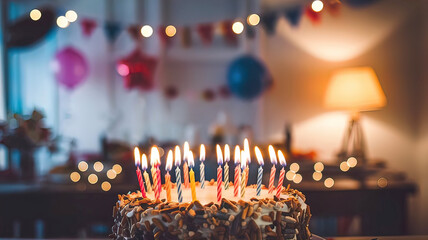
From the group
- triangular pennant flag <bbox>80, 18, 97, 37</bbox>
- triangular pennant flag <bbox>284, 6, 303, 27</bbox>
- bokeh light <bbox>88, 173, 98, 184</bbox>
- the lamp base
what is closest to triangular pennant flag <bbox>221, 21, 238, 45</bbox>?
triangular pennant flag <bbox>284, 6, 303, 27</bbox>

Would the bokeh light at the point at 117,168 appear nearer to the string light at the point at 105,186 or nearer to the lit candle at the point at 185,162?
the string light at the point at 105,186

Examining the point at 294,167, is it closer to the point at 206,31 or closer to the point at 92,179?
the point at 92,179

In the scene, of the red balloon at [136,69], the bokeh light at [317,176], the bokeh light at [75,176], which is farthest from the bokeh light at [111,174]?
the bokeh light at [317,176]

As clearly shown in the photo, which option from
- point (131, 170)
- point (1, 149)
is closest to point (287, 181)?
point (131, 170)

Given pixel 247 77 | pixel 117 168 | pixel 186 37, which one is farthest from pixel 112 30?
pixel 117 168

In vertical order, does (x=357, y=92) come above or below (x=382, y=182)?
above

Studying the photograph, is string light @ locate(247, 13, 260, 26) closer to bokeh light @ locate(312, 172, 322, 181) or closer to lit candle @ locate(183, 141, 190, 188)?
bokeh light @ locate(312, 172, 322, 181)
